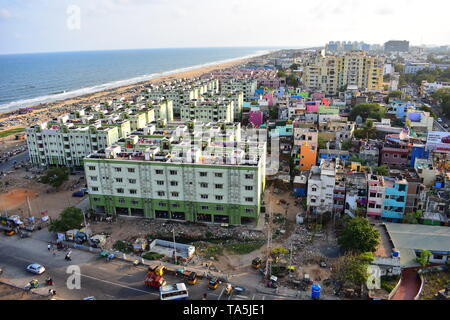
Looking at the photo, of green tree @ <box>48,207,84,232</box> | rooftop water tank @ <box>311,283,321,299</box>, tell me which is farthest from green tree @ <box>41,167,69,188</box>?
rooftop water tank @ <box>311,283,321,299</box>

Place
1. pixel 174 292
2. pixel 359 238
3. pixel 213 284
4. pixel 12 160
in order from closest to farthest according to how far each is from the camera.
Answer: pixel 174 292 → pixel 213 284 → pixel 359 238 → pixel 12 160

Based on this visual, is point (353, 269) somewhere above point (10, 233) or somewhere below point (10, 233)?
above

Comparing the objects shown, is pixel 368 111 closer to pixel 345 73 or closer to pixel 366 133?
pixel 366 133

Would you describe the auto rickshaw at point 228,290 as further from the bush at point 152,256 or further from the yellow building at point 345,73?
the yellow building at point 345,73

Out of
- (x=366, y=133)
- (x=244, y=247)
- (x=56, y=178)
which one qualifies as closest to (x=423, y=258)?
(x=244, y=247)

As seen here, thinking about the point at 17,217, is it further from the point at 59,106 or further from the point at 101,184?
the point at 59,106

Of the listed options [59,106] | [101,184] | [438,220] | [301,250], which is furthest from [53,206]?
[59,106]

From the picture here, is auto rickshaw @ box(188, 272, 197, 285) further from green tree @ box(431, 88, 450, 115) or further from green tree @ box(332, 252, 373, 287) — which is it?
green tree @ box(431, 88, 450, 115)
